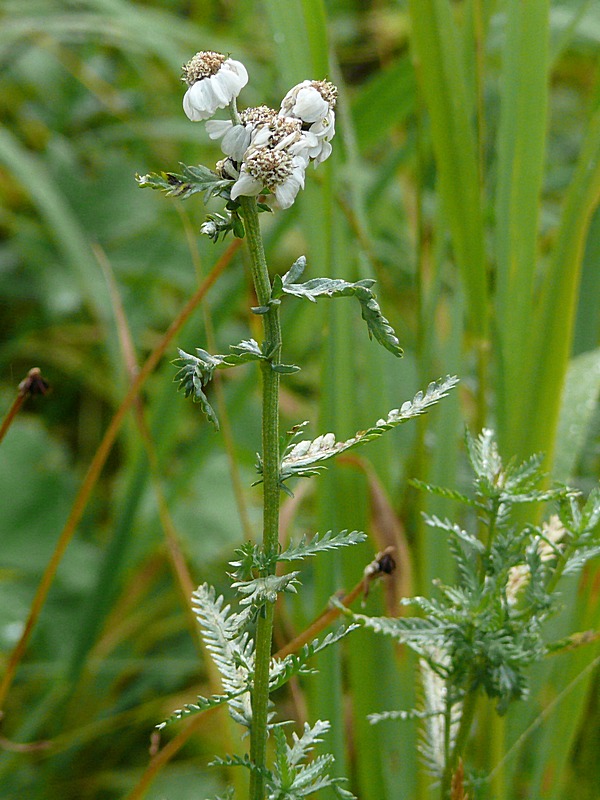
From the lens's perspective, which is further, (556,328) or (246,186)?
(556,328)

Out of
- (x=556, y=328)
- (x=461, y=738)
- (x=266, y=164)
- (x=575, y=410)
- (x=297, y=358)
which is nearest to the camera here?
(x=266, y=164)

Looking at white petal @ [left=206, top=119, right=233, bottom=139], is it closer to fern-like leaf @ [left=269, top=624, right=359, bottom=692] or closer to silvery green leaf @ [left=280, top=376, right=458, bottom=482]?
silvery green leaf @ [left=280, top=376, right=458, bottom=482]

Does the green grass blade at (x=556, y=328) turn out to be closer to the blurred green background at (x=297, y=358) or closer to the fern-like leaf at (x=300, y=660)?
the blurred green background at (x=297, y=358)

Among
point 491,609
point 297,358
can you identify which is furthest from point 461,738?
point 297,358

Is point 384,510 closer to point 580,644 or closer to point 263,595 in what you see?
point 580,644

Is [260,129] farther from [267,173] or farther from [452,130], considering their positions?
[452,130]

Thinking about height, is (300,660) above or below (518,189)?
below

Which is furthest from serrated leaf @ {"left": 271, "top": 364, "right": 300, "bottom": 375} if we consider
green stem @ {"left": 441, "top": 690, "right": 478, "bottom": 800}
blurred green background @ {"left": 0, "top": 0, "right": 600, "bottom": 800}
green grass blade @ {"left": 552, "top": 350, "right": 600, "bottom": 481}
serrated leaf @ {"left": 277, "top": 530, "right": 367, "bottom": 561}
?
green grass blade @ {"left": 552, "top": 350, "right": 600, "bottom": 481}
